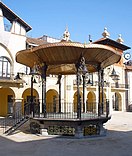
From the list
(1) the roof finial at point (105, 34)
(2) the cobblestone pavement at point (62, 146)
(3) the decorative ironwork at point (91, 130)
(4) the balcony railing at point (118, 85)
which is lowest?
(2) the cobblestone pavement at point (62, 146)

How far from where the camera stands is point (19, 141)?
11.7m

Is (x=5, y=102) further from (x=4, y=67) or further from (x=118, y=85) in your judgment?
(x=118, y=85)

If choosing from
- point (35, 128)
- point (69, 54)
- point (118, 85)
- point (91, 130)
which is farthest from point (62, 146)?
point (118, 85)

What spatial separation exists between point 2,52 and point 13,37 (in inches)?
89.0

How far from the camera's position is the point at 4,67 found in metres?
24.2

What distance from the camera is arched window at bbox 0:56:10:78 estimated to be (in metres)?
24.1

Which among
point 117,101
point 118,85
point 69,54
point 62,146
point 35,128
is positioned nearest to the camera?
point 62,146

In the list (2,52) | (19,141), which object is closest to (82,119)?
(19,141)

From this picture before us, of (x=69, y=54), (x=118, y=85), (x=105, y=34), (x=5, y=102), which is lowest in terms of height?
(x=5, y=102)

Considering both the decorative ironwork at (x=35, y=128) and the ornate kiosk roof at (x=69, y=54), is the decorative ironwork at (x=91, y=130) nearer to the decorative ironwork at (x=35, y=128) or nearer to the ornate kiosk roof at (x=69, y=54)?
the decorative ironwork at (x=35, y=128)

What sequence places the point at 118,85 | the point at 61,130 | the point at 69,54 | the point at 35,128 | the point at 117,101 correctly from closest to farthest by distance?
the point at 69,54 → the point at 61,130 → the point at 35,128 → the point at 118,85 → the point at 117,101

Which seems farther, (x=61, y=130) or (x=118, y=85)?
(x=118, y=85)

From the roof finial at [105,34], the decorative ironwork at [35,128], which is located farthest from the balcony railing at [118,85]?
the decorative ironwork at [35,128]

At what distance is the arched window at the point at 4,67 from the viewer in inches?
949
